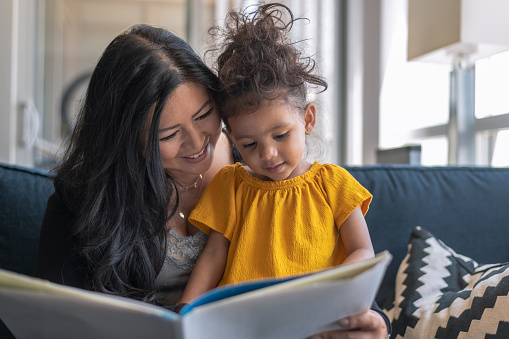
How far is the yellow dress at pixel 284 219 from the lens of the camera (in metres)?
1.05

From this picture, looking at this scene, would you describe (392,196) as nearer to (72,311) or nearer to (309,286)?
(309,286)

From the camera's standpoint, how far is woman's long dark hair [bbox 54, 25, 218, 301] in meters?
1.13

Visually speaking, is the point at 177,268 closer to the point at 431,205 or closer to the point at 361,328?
the point at 361,328

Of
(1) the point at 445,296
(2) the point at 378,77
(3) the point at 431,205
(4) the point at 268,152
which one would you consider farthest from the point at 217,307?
(2) the point at 378,77

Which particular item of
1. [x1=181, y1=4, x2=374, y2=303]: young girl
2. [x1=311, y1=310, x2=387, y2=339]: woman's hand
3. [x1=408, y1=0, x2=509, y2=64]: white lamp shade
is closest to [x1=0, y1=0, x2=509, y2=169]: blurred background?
[x1=408, y1=0, x2=509, y2=64]: white lamp shade

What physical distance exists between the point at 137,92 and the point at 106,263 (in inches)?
15.2

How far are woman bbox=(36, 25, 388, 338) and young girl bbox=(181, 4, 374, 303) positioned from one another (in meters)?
0.09

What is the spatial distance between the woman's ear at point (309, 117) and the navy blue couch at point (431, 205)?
407 mm

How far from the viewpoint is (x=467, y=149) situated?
206cm

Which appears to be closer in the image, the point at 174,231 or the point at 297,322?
the point at 297,322

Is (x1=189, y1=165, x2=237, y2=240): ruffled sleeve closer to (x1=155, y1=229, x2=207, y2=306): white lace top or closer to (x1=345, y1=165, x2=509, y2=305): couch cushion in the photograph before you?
(x1=155, y1=229, x2=207, y2=306): white lace top

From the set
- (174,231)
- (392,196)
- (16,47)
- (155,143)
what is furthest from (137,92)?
(16,47)

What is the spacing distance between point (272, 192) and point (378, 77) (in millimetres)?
2155

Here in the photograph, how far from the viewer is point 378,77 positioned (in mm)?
3068
